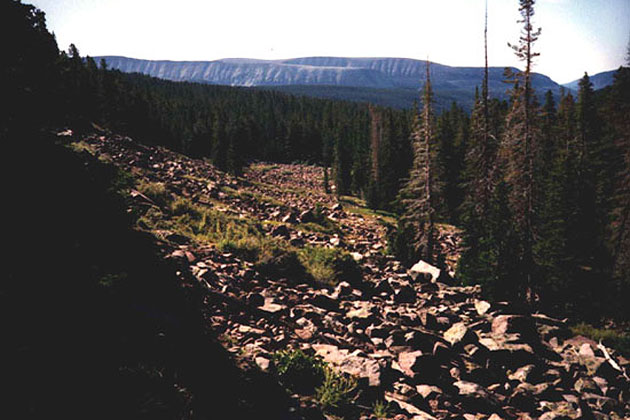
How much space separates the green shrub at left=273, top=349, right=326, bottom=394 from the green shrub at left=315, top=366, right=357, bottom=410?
123 mm

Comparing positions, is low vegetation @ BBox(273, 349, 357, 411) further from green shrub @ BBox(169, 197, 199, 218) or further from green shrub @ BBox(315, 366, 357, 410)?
green shrub @ BBox(169, 197, 199, 218)

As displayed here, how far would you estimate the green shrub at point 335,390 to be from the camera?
17.8ft

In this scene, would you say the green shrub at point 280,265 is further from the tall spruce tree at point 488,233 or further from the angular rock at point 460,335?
the tall spruce tree at point 488,233

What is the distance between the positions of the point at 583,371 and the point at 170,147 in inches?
2947

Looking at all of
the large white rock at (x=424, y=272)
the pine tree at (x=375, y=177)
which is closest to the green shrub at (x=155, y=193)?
the large white rock at (x=424, y=272)

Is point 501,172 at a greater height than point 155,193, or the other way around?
point 501,172

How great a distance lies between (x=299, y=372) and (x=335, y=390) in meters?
0.69

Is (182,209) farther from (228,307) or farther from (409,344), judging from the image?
(409,344)

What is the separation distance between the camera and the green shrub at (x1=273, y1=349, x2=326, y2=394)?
574 cm

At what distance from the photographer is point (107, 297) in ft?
15.4

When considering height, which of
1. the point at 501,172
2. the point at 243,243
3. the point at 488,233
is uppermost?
the point at 501,172

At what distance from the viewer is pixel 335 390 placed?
5590 mm

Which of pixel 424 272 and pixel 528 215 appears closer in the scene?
pixel 424 272

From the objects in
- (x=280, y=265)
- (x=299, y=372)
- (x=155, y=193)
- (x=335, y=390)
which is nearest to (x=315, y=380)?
(x=299, y=372)
